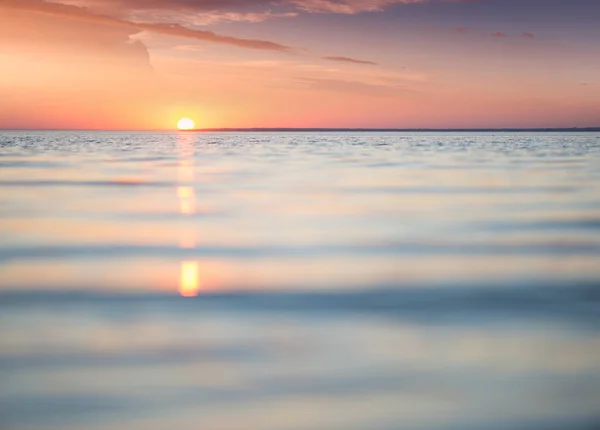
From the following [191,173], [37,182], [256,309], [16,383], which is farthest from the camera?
[191,173]

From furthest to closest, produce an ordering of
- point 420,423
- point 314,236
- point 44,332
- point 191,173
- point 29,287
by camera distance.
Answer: point 191,173, point 314,236, point 29,287, point 44,332, point 420,423

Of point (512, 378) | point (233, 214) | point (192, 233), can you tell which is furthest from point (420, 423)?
point (233, 214)

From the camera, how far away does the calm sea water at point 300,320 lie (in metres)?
4.31

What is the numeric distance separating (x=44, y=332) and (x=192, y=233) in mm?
5816

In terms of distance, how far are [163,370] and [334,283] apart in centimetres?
328

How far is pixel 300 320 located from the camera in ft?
20.5

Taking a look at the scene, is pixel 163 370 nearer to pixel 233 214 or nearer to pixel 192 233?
pixel 192 233

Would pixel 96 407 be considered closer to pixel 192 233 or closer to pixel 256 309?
pixel 256 309

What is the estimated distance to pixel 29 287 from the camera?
758 centimetres

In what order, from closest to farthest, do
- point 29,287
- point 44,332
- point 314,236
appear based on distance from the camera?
1. point 44,332
2. point 29,287
3. point 314,236

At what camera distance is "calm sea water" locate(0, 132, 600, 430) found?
4.31 metres

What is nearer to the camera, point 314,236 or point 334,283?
point 334,283

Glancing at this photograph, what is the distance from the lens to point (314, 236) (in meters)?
11.2

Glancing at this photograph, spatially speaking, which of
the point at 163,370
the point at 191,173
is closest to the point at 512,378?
the point at 163,370
